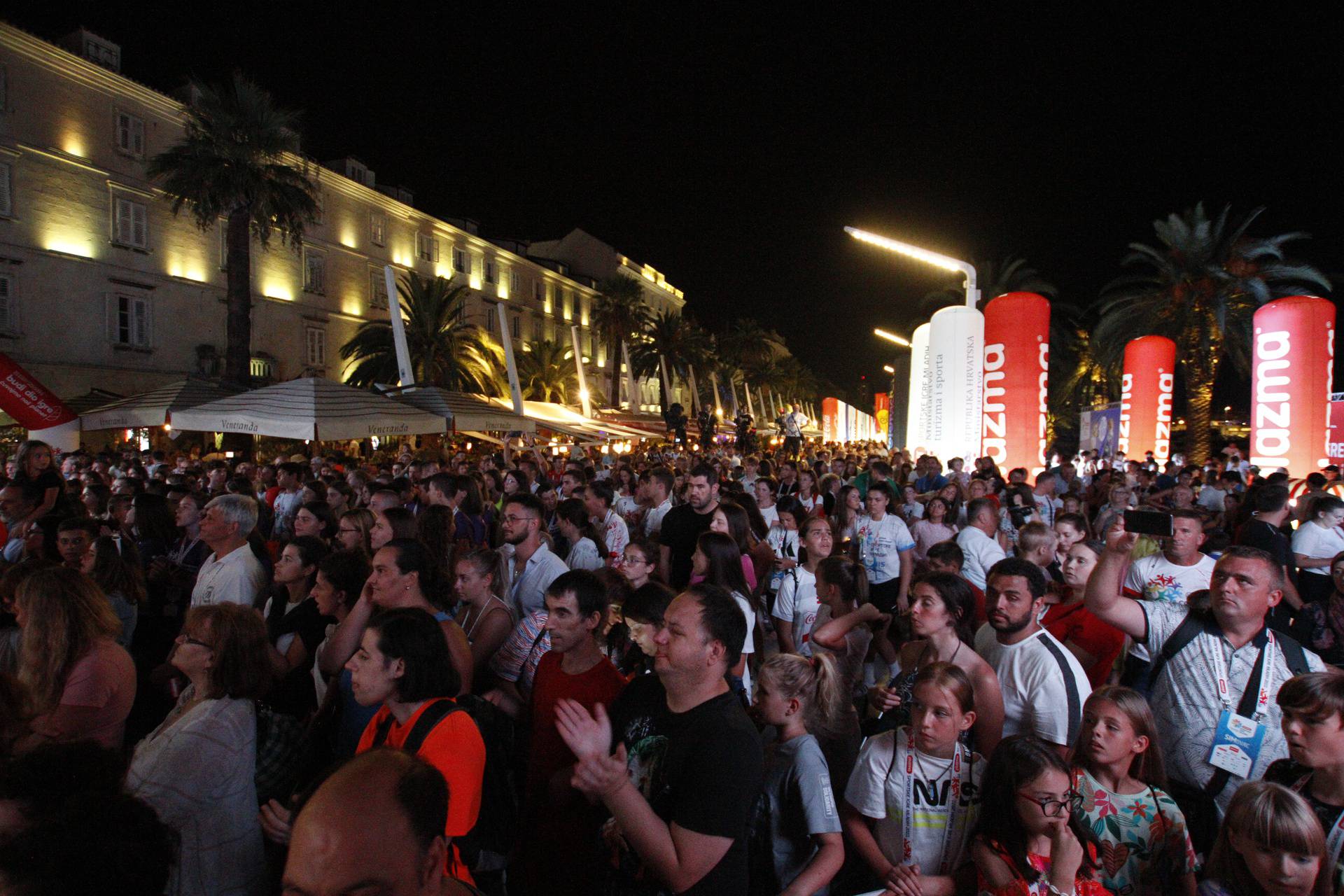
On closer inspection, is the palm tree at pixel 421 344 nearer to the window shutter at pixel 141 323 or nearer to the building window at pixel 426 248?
the window shutter at pixel 141 323

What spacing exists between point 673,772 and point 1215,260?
27.6 m

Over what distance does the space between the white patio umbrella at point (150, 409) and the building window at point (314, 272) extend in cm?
2304

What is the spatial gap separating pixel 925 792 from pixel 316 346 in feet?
122

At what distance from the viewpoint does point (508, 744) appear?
309cm

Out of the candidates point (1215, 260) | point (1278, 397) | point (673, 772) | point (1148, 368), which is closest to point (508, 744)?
point (673, 772)

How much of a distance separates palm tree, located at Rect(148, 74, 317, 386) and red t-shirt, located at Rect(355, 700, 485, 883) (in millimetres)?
23900

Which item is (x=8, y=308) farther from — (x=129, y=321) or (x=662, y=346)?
(x=662, y=346)

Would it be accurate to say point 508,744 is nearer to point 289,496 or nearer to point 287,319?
point 289,496

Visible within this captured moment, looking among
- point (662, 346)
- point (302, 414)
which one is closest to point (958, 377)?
point (302, 414)

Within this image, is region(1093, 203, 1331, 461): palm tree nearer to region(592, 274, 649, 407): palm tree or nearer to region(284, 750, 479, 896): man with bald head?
region(284, 750, 479, 896): man with bald head

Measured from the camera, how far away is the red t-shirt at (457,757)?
229 cm

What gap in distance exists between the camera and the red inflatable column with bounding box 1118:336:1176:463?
62.6 ft

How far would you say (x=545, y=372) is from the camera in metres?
45.9

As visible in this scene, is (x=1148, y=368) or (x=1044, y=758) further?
(x=1148, y=368)
